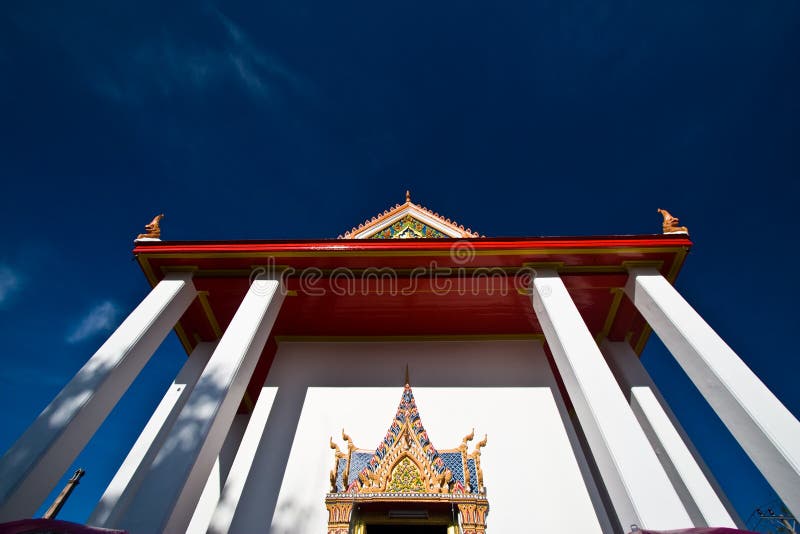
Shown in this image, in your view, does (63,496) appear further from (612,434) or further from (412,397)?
(612,434)

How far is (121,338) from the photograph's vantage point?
10.8 feet

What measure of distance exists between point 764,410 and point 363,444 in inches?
129

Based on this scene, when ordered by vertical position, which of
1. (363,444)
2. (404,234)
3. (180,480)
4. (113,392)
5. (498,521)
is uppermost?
(404,234)

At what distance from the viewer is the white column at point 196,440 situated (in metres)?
2.46

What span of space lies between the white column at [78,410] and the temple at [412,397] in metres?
0.01

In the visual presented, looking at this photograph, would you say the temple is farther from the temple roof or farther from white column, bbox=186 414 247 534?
the temple roof

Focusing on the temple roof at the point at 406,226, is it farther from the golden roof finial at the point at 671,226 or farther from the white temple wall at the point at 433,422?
the golden roof finial at the point at 671,226

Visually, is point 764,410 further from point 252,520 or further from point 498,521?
point 252,520

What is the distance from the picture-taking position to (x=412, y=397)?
4438 mm

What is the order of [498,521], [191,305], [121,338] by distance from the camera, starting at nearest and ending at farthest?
1. [121,338]
2. [498,521]
3. [191,305]

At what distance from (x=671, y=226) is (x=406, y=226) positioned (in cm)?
→ 329

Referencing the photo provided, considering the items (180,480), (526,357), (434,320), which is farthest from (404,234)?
(180,480)

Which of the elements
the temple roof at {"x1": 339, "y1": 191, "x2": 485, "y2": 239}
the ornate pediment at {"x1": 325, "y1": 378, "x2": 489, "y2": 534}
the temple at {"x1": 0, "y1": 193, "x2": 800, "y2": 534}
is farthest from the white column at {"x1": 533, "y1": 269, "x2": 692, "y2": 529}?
the temple roof at {"x1": 339, "y1": 191, "x2": 485, "y2": 239}

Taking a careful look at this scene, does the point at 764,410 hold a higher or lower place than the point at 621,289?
lower
